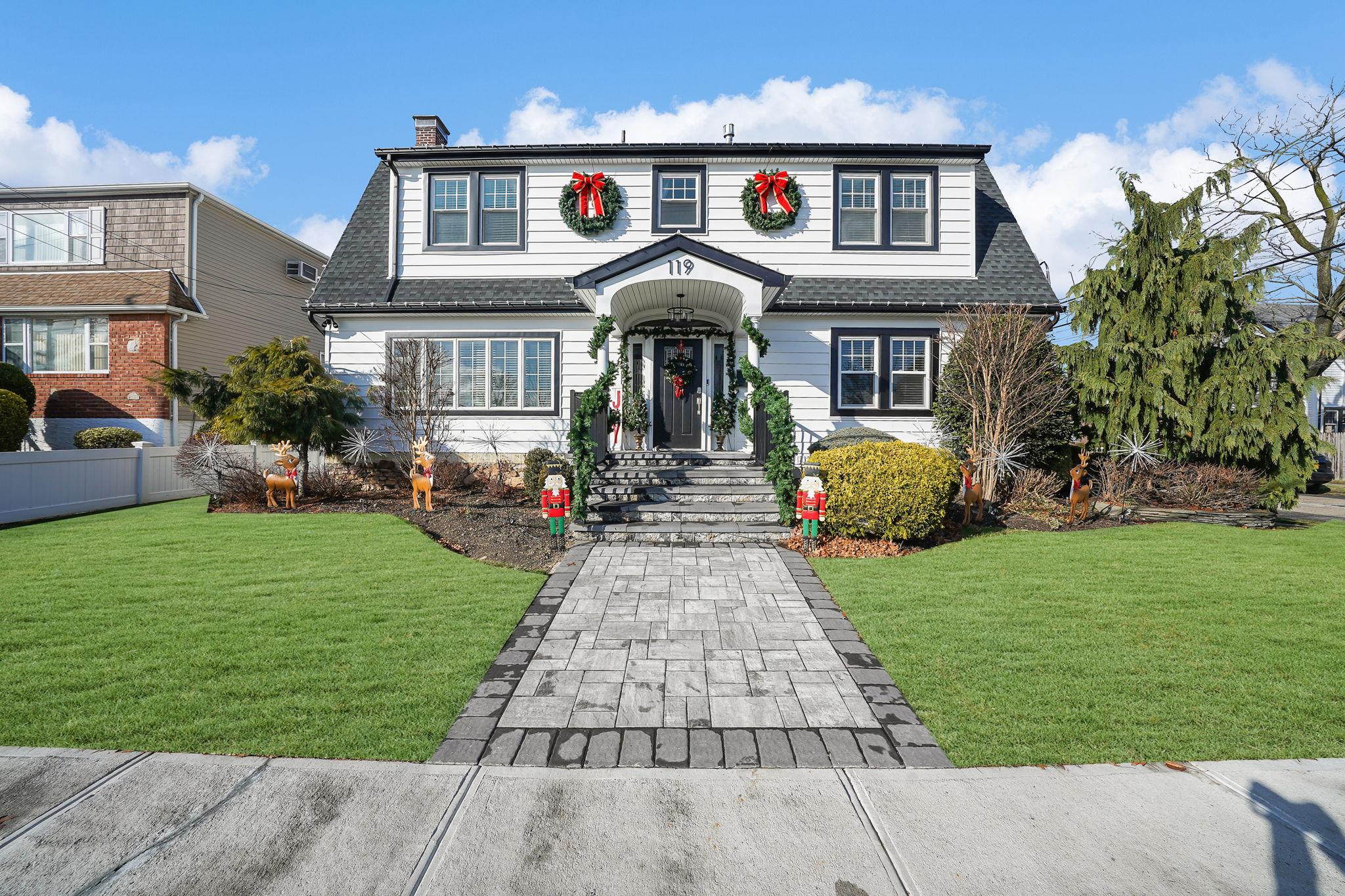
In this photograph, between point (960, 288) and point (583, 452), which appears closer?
point (583, 452)

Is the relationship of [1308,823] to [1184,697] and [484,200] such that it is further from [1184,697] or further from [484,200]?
[484,200]

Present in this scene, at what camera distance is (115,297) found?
16.3m

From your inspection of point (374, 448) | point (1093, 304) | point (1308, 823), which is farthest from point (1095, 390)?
point (374, 448)

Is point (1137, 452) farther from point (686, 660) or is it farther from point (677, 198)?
point (677, 198)

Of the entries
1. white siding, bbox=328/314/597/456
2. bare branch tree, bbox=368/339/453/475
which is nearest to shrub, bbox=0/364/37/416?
white siding, bbox=328/314/597/456

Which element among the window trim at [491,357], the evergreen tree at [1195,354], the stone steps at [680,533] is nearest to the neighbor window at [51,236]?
the window trim at [491,357]

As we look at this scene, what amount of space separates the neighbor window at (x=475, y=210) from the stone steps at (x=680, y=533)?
755cm

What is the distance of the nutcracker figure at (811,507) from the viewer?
8.11 m

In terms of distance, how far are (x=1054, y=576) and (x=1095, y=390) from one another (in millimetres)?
5458

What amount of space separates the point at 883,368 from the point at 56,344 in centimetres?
2019

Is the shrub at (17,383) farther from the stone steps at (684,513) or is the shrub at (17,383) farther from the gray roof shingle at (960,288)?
the gray roof shingle at (960,288)

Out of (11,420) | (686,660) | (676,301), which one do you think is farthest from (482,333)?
(686,660)

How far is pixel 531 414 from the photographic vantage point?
13141 millimetres

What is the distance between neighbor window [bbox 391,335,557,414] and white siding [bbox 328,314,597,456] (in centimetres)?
19
